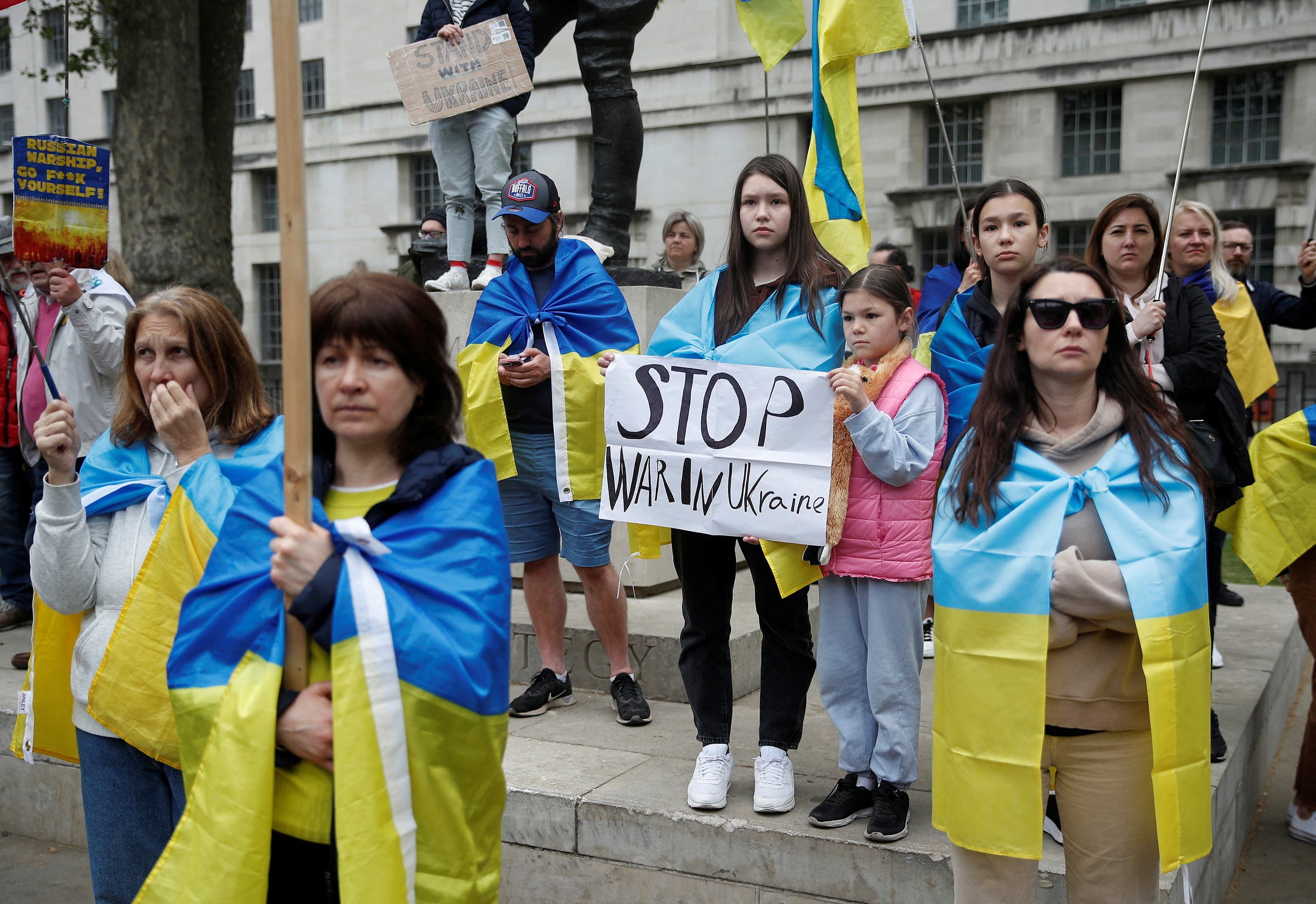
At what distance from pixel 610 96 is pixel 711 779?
3727 mm

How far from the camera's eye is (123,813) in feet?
9.23

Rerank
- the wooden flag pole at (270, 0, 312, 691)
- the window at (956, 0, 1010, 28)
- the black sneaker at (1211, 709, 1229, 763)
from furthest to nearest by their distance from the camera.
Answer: the window at (956, 0, 1010, 28), the black sneaker at (1211, 709, 1229, 763), the wooden flag pole at (270, 0, 312, 691)

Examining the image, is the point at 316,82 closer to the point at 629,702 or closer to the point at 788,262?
the point at 629,702

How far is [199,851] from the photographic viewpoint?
2.14 metres

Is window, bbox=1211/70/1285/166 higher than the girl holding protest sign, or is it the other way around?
window, bbox=1211/70/1285/166

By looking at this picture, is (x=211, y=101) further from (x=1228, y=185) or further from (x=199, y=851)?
(x=1228, y=185)

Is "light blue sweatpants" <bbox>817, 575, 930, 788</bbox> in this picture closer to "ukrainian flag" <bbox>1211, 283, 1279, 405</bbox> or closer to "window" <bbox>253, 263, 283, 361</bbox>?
"ukrainian flag" <bbox>1211, 283, 1279, 405</bbox>

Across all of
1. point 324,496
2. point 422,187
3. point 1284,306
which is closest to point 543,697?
point 324,496

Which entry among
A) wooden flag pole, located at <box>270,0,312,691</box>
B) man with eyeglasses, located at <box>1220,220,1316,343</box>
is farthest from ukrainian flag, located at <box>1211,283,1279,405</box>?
wooden flag pole, located at <box>270,0,312,691</box>

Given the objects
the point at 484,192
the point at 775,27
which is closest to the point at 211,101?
the point at 484,192

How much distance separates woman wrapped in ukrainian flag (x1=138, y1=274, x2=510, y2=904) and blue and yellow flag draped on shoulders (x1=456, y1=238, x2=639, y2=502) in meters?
2.60

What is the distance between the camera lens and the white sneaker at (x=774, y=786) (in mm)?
3830

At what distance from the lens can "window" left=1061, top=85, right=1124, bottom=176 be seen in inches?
945

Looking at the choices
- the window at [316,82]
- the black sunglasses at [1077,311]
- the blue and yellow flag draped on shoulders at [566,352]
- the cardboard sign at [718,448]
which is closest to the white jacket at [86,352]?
the blue and yellow flag draped on shoulders at [566,352]
